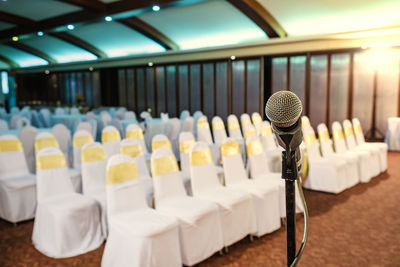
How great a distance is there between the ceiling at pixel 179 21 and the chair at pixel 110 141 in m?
4.19

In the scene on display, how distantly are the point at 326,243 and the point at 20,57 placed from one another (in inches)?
855

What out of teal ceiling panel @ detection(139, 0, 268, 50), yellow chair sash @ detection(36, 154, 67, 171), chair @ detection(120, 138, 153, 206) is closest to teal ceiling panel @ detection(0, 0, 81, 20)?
teal ceiling panel @ detection(139, 0, 268, 50)

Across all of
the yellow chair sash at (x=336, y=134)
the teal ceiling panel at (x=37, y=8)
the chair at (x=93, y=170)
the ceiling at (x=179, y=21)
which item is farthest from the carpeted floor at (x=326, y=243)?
the teal ceiling panel at (x=37, y=8)

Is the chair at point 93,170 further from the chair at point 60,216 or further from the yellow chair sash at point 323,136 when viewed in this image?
the yellow chair sash at point 323,136

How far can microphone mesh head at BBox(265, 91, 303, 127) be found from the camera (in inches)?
49.3

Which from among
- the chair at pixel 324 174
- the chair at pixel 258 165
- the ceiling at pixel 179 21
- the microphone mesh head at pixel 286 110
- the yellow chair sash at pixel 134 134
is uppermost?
the ceiling at pixel 179 21

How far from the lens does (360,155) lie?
21.4 feet

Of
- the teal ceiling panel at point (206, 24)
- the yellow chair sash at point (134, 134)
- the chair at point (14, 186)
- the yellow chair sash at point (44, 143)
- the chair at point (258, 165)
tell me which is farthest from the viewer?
the teal ceiling panel at point (206, 24)

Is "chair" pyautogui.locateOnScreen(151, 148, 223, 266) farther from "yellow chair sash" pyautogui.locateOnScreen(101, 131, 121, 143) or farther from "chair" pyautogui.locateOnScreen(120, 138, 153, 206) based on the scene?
"yellow chair sash" pyautogui.locateOnScreen(101, 131, 121, 143)

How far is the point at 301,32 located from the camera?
10.8 m

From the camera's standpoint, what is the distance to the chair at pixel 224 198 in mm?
3709

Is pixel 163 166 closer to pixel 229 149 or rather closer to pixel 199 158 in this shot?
pixel 199 158

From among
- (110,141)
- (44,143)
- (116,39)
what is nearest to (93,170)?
(44,143)

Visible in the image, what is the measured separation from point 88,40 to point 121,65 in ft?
5.84
